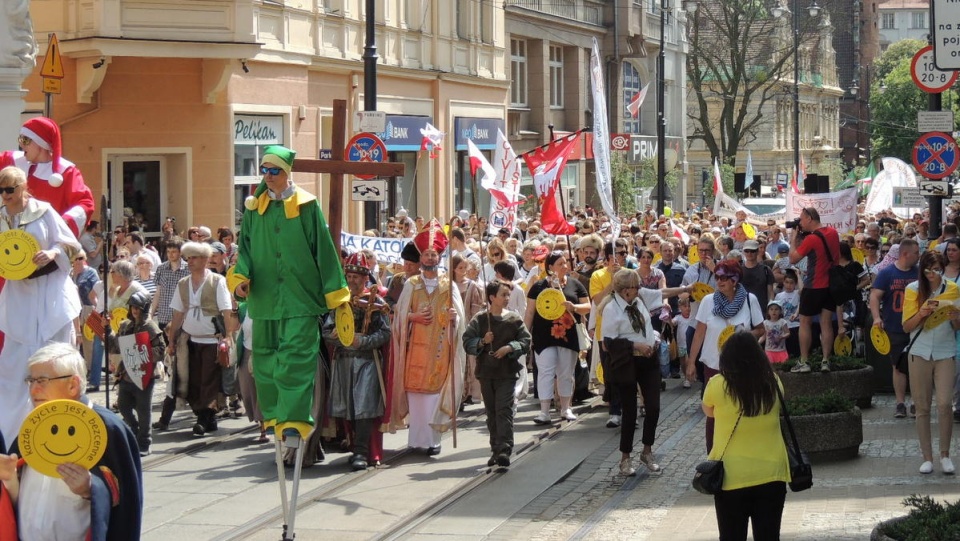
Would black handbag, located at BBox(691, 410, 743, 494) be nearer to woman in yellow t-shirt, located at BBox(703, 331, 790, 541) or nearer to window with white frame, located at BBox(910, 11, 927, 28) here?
woman in yellow t-shirt, located at BBox(703, 331, 790, 541)

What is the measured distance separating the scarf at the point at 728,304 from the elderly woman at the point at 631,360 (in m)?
1.39

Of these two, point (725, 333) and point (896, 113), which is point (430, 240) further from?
point (896, 113)

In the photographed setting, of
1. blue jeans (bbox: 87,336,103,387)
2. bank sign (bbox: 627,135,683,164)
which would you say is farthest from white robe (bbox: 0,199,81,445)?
bank sign (bbox: 627,135,683,164)

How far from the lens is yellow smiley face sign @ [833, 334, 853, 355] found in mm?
16906

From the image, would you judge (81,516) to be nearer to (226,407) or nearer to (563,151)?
(226,407)

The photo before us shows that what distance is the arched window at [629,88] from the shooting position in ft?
181

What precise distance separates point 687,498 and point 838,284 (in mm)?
5667

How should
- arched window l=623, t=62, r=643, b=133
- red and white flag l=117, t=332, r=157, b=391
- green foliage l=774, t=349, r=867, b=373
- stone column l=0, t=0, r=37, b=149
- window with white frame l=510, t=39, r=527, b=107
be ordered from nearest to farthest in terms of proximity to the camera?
1. red and white flag l=117, t=332, r=157, b=391
2. stone column l=0, t=0, r=37, b=149
3. green foliage l=774, t=349, r=867, b=373
4. window with white frame l=510, t=39, r=527, b=107
5. arched window l=623, t=62, r=643, b=133

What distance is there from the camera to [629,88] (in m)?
55.9

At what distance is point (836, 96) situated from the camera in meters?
118

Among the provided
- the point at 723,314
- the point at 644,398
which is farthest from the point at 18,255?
the point at 723,314

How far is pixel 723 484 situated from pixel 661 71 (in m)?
37.2

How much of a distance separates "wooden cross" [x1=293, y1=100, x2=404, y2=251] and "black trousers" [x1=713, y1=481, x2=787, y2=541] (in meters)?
3.64

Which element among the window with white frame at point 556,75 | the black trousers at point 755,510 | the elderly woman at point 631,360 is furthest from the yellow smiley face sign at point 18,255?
the window with white frame at point 556,75
